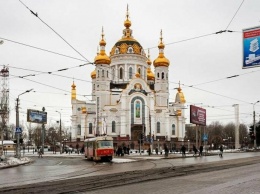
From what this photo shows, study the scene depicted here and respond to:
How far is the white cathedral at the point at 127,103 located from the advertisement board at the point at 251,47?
2648 inches

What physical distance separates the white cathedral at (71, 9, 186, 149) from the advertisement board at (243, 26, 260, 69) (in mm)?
67256

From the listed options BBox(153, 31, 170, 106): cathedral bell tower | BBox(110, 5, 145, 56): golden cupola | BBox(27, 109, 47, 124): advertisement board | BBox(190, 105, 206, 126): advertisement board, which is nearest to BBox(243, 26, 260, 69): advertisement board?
BBox(190, 105, 206, 126): advertisement board

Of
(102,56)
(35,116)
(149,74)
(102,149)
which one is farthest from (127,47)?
(102,149)

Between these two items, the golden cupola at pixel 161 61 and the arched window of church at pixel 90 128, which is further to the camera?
the golden cupola at pixel 161 61

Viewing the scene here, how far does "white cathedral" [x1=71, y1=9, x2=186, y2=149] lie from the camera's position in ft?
291

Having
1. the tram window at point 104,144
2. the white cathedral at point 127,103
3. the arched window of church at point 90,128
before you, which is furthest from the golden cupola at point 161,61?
the tram window at point 104,144

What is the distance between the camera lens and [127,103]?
89750mm

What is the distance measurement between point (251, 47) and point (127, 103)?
73.8 meters

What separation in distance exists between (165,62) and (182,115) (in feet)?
48.2

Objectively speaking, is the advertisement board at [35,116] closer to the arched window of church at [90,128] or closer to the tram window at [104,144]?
the tram window at [104,144]

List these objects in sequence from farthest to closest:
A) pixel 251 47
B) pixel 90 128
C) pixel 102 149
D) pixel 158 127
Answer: pixel 90 128, pixel 158 127, pixel 102 149, pixel 251 47

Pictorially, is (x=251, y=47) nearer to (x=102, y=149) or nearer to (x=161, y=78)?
(x=102, y=149)

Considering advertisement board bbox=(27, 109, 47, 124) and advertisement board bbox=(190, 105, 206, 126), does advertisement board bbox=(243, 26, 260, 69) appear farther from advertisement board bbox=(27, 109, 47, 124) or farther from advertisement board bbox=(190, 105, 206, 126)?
advertisement board bbox=(27, 109, 47, 124)

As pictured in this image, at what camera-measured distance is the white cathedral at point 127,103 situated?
291 feet
